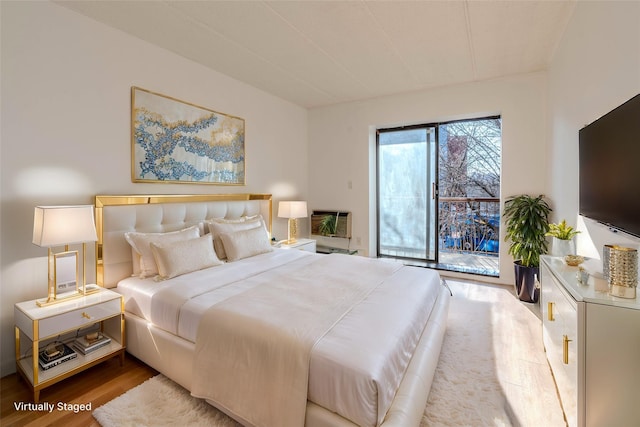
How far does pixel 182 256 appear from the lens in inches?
97.7

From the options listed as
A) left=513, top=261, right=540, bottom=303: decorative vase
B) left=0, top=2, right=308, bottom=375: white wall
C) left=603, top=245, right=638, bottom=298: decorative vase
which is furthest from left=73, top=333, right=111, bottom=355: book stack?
left=513, top=261, right=540, bottom=303: decorative vase

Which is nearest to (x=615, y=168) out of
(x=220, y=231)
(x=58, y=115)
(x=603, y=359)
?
(x=603, y=359)

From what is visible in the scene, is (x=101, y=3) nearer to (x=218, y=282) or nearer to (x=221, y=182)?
(x=221, y=182)

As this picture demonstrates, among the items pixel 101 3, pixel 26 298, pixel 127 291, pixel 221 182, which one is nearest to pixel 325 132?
pixel 221 182

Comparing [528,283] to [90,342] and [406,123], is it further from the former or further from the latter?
[90,342]

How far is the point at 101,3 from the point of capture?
226cm

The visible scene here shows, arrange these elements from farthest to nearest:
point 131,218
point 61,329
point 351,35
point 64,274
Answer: point 351,35 → point 131,218 → point 64,274 → point 61,329

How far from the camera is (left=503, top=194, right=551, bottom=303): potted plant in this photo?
3295 millimetres

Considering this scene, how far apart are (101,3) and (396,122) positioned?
3699 millimetres

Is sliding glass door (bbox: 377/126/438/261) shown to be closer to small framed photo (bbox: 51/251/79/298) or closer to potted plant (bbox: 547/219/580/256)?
potted plant (bbox: 547/219/580/256)

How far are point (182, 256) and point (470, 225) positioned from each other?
493cm

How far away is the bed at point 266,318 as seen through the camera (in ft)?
→ 4.37

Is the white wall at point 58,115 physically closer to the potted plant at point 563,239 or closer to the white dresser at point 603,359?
the white dresser at point 603,359

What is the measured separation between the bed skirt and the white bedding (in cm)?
4
